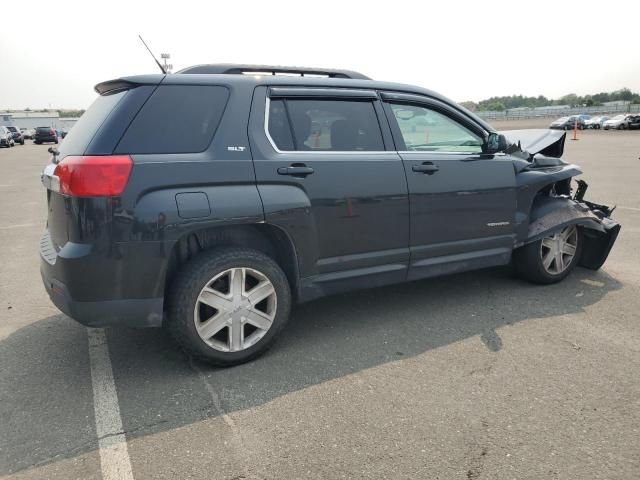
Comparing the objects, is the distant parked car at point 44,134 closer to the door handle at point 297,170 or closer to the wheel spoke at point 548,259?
the door handle at point 297,170

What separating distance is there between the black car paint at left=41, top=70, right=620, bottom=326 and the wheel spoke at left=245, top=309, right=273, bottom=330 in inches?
12.8

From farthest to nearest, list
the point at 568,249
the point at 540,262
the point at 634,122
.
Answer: the point at 634,122
the point at 568,249
the point at 540,262

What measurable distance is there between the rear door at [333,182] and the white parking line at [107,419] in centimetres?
142

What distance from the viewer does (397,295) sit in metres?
4.64

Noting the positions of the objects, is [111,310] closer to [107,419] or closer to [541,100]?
[107,419]

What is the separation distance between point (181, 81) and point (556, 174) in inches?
134

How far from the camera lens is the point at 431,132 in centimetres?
423

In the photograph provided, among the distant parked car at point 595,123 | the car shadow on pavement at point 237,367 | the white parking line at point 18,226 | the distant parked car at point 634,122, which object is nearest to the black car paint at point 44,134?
the white parking line at point 18,226

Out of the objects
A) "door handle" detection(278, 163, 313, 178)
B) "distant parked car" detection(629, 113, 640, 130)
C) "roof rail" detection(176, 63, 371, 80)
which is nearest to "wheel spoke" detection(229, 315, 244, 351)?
"door handle" detection(278, 163, 313, 178)

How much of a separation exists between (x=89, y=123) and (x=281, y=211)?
1.34 meters

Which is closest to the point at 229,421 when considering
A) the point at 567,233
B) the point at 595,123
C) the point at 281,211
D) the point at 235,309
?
the point at 235,309

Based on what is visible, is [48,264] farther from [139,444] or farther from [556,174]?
[556,174]

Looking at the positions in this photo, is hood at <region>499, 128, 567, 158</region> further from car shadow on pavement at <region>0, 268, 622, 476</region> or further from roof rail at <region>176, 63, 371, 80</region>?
roof rail at <region>176, 63, 371, 80</region>

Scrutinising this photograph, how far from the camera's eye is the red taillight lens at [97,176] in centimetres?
283
